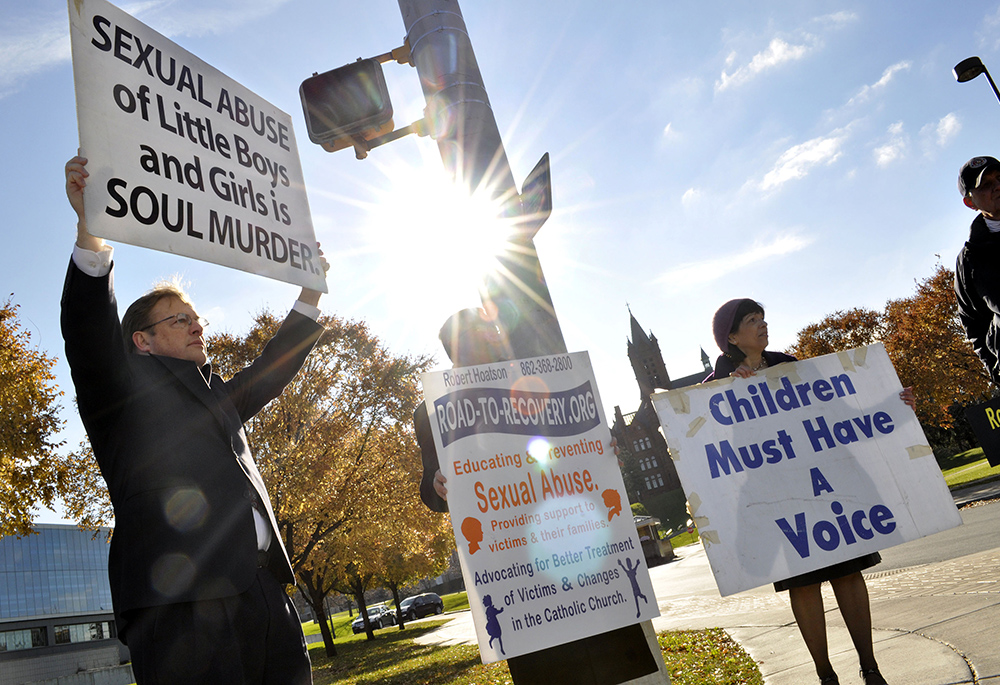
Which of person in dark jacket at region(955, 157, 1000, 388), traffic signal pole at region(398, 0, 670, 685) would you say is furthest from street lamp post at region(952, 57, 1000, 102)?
traffic signal pole at region(398, 0, 670, 685)

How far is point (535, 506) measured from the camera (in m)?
3.03

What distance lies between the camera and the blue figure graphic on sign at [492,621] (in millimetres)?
2828

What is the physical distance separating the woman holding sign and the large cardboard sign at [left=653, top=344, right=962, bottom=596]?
17cm

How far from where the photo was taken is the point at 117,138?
247 cm

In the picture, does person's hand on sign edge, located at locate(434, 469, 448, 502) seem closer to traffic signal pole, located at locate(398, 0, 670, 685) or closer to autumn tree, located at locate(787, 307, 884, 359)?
traffic signal pole, located at locate(398, 0, 670, 685)

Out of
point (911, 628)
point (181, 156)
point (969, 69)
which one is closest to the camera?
point (181, 156)

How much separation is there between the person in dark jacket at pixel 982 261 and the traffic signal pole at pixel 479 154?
294 cm

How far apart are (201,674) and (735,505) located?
8.89 ft

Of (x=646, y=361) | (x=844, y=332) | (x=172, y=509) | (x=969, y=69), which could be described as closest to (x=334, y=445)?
(x=172, y=509)

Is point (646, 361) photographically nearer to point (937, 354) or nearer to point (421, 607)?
point (421, 607)

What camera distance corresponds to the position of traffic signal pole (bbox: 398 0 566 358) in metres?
3.32

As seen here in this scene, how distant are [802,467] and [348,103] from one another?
136 inches

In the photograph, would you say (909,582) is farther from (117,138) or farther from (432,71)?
(117,138)

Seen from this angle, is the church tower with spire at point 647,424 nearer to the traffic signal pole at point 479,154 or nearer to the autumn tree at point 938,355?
the autumn tree at point 938,355
